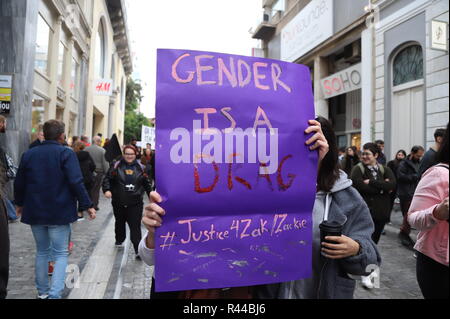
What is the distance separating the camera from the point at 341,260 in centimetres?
160

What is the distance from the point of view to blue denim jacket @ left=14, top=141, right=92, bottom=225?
3.61 meters

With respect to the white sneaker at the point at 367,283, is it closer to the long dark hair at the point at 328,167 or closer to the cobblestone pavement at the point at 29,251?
the long dark hair at the point at 328,167

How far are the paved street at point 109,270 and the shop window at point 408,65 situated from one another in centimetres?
618

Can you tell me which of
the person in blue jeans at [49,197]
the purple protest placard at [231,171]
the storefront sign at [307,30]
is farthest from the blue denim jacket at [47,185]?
the storefront sign at [307,30]

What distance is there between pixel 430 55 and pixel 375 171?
662cm

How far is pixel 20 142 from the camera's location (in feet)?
29.5

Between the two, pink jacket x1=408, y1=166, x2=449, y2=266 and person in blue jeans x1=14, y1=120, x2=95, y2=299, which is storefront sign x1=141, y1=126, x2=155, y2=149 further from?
pink jacket x1=408, y1=166, x2=449, y2=266

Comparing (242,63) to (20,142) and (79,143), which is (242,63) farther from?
(20,142)

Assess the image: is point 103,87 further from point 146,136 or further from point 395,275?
point 395,275

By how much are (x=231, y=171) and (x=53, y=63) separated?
521 inches

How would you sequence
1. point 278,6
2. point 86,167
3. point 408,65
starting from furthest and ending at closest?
point 278,6 < point 408,65 < point 86,167

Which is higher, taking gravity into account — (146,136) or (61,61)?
(61,61)

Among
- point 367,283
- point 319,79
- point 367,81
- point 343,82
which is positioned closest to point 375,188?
point 367,283
